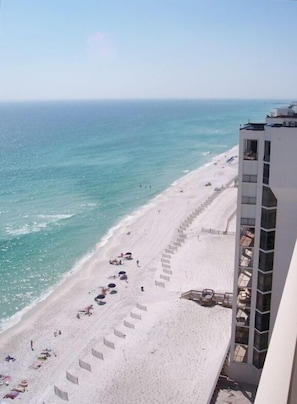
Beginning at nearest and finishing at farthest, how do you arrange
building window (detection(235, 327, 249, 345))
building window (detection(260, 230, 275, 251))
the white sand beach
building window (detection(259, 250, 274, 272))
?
building window (detection(260, 230, 275, 251)) → building window (detection(259, 250, 274, 272)) → building window (detection(235, 327, 249, 345)) → the white sand beach

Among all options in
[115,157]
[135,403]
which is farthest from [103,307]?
[115,157]

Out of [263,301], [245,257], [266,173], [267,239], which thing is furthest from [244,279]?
[266,173]

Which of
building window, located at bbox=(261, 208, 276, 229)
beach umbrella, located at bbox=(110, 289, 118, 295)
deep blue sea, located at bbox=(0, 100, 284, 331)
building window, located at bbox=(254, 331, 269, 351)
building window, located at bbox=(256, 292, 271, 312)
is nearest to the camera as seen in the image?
building window, located at bbox=(261, 208, 276, 229)

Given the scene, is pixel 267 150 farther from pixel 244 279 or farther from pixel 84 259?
pixel 84 259

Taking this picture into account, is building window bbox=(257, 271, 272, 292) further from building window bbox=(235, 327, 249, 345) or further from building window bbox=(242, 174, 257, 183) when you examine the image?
building window bbox=(242, 174, 257, 183)

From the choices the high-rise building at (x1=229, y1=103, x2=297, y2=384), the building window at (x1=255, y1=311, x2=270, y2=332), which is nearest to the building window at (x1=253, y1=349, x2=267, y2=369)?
the high-rise building at (x1=229, y1=103, x2=297, y2=384)

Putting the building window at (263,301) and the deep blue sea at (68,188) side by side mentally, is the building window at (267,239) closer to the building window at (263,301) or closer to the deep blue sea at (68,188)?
the building window at (263,301)

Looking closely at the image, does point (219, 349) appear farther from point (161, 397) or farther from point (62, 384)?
point (62, 384)
